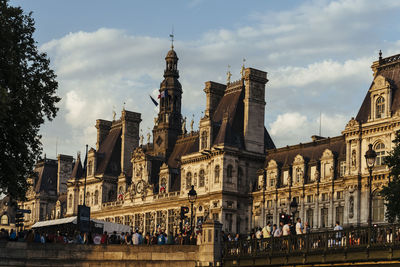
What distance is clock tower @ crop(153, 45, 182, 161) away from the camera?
119625mm

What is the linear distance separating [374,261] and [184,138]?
7131cm

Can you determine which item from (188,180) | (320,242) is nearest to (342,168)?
(188,180)

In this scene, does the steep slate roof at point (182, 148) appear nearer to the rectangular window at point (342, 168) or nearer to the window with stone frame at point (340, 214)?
the rectangular window at point (342, 168)

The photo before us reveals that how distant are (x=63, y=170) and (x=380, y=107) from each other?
80.2 m

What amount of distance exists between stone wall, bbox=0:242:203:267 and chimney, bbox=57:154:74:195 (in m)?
89.5

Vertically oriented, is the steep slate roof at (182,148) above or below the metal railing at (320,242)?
above

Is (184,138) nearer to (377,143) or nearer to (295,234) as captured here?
(377,143)

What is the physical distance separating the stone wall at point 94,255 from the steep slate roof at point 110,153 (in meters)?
63.6

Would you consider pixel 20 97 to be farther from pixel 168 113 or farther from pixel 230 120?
pixel 168 113

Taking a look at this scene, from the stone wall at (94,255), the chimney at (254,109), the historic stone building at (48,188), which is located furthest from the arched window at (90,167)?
the stone wall at (94,255)

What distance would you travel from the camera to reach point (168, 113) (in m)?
120

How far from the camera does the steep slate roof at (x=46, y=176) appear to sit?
6107 inches

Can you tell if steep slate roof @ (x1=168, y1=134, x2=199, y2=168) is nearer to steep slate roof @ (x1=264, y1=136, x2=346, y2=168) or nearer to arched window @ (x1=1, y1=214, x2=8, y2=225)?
steep slate roof @ (x1=264, y1=136, x2=346, y2=168)

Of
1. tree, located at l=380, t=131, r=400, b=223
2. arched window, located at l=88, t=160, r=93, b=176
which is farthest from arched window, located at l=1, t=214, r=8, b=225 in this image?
tree, located at l=380, t=131, r=400, b=223
